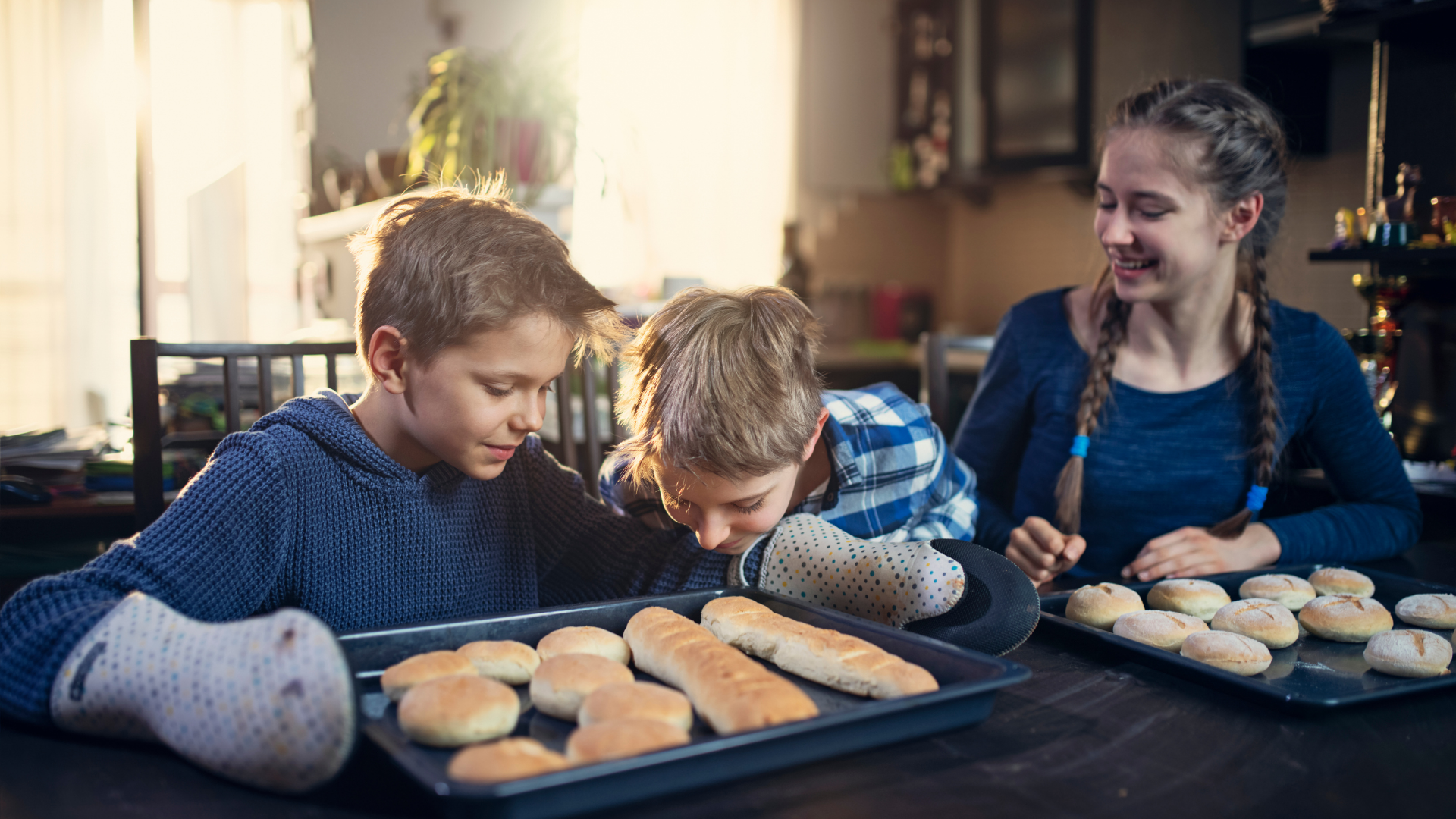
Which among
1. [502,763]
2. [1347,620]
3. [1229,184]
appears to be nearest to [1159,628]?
[1347,620]

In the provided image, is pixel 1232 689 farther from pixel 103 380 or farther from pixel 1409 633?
pixel 103 380

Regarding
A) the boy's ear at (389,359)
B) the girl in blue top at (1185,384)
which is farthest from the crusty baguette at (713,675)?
the girl in blue top at (1185,384)

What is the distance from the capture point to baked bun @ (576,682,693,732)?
669 mm

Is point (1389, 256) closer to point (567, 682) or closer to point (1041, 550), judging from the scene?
point (1041, 550)

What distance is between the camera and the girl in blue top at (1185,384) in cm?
146

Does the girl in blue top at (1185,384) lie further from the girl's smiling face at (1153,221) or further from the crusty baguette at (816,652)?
the crusty baguette at (816,652)

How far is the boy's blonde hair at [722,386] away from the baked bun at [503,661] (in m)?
0.25

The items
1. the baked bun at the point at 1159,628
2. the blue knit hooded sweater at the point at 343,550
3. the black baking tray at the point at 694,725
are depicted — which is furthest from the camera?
the baked bun at the point at 1159,628

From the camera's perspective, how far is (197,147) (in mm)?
3703

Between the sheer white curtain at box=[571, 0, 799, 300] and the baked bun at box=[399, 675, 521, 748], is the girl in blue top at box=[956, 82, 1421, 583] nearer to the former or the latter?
the baked bun at box=[399, 675, 521, 748]

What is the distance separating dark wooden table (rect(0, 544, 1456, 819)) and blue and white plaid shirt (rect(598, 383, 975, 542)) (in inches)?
17.9

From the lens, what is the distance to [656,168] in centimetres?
445

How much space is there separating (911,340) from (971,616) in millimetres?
4023

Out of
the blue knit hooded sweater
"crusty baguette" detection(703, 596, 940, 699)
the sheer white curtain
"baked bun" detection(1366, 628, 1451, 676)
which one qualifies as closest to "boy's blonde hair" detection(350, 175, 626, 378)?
the blue knit hooded sweater
